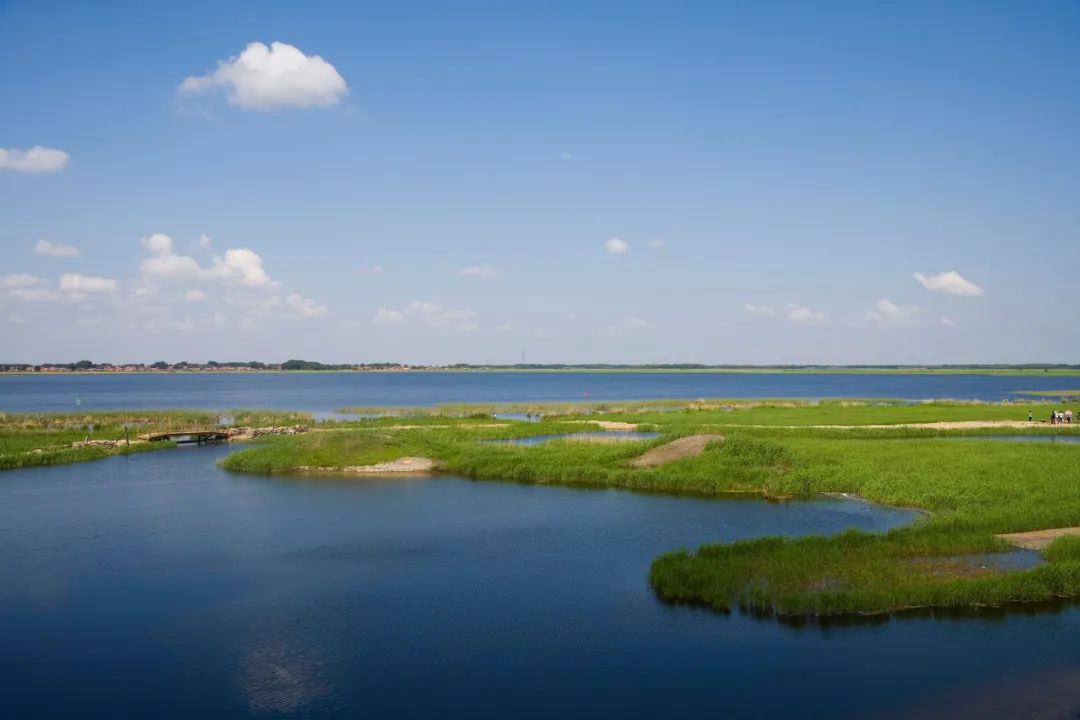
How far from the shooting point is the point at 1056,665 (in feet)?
61.4

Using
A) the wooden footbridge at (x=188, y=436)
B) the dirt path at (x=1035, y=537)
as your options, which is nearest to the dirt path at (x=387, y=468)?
the wooden footbridge at (x=188, y=436)

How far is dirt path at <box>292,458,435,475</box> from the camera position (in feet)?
161

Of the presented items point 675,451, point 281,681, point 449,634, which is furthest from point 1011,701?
point 675,451

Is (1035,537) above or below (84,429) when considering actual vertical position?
below

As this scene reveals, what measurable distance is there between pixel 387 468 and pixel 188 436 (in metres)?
28.9

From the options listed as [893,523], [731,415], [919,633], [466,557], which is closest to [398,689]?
[466,557]

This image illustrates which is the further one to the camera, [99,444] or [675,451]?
[99,444]

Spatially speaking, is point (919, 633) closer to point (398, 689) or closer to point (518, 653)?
point (518, 653)

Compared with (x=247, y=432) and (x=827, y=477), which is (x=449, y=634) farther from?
(x=247, y=432)

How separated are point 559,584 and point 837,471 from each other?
22992mm

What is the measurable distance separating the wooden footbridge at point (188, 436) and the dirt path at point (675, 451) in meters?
41.1

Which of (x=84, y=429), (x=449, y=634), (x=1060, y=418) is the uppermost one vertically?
(x=1060, y=418)

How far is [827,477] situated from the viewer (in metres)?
41.0

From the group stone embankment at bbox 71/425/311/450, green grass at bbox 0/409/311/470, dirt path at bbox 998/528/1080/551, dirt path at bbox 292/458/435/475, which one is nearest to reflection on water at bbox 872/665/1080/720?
dirt path at bbox 998/528/1080/551
